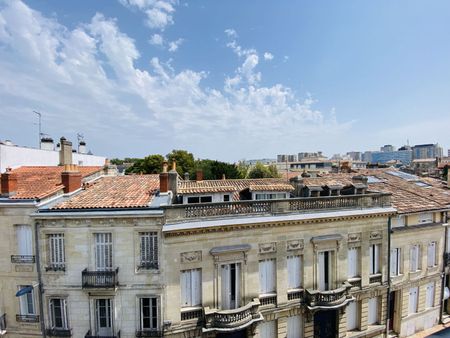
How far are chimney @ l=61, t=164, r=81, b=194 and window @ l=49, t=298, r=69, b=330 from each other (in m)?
5.91

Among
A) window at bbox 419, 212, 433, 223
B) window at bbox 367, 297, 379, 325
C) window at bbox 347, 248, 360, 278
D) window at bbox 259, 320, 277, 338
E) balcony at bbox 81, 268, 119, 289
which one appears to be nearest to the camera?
balcony at bbox 81, 268, 119, 289

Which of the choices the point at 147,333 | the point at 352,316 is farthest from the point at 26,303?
the point at 352,316

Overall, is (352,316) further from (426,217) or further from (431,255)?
(426,217)

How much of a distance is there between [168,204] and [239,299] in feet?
22.5

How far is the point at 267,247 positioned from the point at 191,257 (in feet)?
14.7

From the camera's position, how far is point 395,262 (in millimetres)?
18953

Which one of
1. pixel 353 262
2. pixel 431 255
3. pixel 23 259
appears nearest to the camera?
pixel 23 259

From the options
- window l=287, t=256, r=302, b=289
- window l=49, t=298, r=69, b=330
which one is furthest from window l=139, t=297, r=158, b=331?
window l=287, t=256, r=302, b=289

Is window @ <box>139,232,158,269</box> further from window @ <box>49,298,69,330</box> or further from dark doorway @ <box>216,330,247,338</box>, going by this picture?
dark doorway @ <box>216,330,247,338</box>

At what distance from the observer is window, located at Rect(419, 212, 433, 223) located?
19.4m

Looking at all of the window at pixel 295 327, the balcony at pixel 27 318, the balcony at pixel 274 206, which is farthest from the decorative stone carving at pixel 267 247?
the balcony at pixel 27 318

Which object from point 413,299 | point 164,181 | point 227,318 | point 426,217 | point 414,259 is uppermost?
point 164,181

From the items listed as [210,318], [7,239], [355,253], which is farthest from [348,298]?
[7,239]

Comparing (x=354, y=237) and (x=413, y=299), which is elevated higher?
(x=354, y=237)
